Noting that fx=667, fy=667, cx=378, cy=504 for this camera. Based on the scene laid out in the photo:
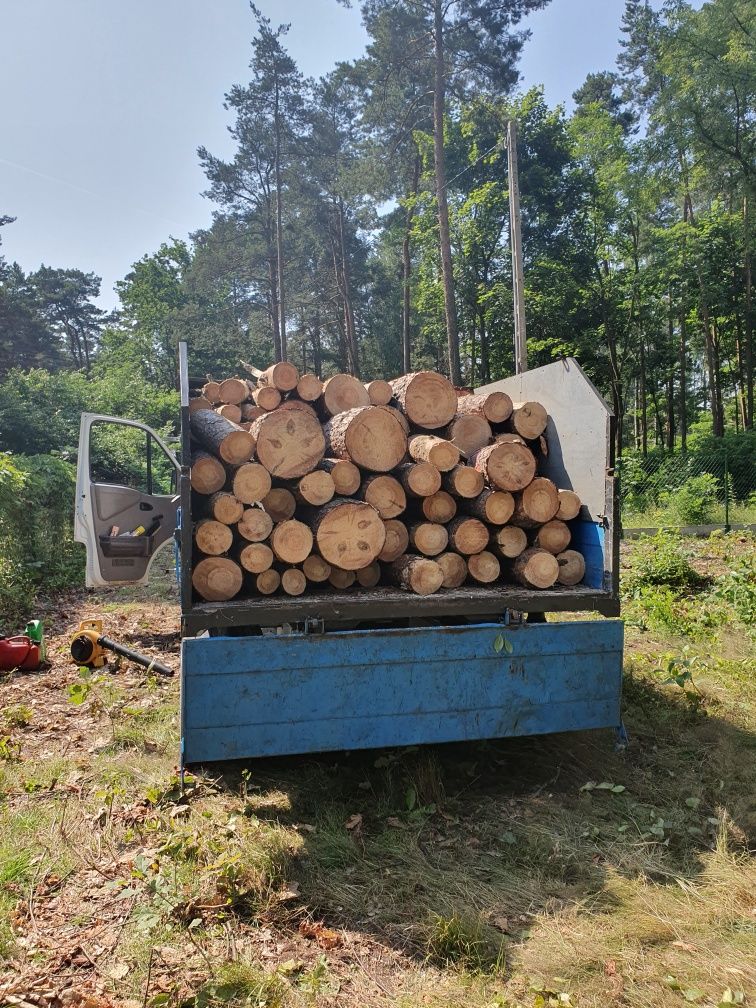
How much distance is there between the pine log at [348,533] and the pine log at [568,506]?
48.1 inches

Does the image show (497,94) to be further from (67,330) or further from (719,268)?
(67,330)

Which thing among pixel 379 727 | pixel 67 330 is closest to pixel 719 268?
pixel 379 727

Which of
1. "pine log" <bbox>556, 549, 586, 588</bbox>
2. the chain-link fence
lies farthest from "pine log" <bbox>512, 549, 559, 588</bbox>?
the chain-link fence

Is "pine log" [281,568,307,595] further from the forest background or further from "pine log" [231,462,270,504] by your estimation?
the forest background

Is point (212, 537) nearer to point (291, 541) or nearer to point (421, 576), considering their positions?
point (291, 541)

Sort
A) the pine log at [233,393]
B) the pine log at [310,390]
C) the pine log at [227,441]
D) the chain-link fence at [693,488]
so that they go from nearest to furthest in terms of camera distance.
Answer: the pine log at [227,441]
the pine log at [310,390]
the pine log at [233,393]
the chain-link fence at [693,488]

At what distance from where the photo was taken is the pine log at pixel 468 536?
13.4 feet

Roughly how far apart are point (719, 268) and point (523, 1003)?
28171mm

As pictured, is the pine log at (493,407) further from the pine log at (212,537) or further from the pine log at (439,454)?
the pine log at (212,537)

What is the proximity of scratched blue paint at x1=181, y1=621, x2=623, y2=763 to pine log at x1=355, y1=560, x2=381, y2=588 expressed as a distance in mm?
636

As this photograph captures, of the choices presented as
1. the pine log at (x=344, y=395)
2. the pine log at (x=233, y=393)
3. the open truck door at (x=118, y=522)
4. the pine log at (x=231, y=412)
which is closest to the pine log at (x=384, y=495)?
the pine log at (x=344, y=395)

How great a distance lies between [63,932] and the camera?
2.58m

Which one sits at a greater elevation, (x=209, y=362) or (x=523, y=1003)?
(x=209, y=362)

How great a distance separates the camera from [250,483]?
379cm
